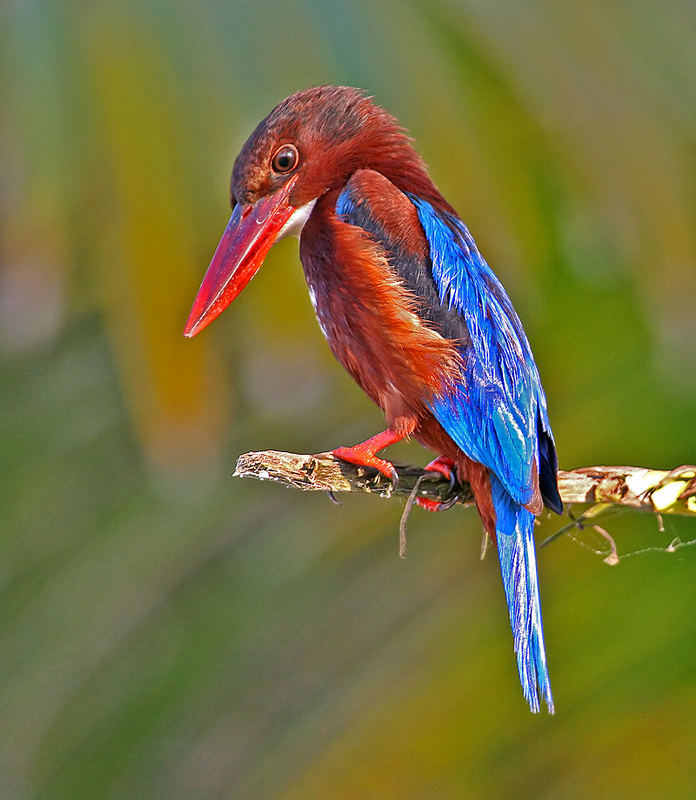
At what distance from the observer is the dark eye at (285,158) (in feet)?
4.29

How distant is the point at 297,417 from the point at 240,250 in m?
0.71

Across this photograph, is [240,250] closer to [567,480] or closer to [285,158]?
[285,158]

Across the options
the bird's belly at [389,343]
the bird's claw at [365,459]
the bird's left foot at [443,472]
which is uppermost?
the bird's belly at [389,343]

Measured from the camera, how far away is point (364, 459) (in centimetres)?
125

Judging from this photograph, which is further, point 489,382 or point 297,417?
point 297,417

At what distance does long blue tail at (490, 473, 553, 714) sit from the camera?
45.8 inches

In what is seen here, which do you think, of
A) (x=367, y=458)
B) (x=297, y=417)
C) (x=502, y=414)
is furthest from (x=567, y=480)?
(x=297, y=417)

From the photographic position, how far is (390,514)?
1925 millimetres

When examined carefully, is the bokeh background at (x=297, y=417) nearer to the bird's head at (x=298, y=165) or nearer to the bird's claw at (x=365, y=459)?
the bird's head at (x=298, y=165)

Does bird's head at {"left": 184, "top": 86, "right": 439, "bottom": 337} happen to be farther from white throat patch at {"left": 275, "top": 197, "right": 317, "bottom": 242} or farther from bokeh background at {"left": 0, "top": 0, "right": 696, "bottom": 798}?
bokeh background at {"left": 0, "top": 0, "right": 696, "bottom": 798}

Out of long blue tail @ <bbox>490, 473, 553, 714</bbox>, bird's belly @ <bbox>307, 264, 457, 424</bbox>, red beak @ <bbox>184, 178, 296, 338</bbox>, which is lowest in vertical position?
long blue tail @ <bbox>490, 473, 553, 714</bbox>

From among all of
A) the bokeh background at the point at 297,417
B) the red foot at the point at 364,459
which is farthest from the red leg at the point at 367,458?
the bokeh background at the point at 297,417

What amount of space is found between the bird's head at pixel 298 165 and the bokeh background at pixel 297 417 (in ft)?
0.35

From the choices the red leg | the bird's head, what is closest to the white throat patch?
the bird's head
